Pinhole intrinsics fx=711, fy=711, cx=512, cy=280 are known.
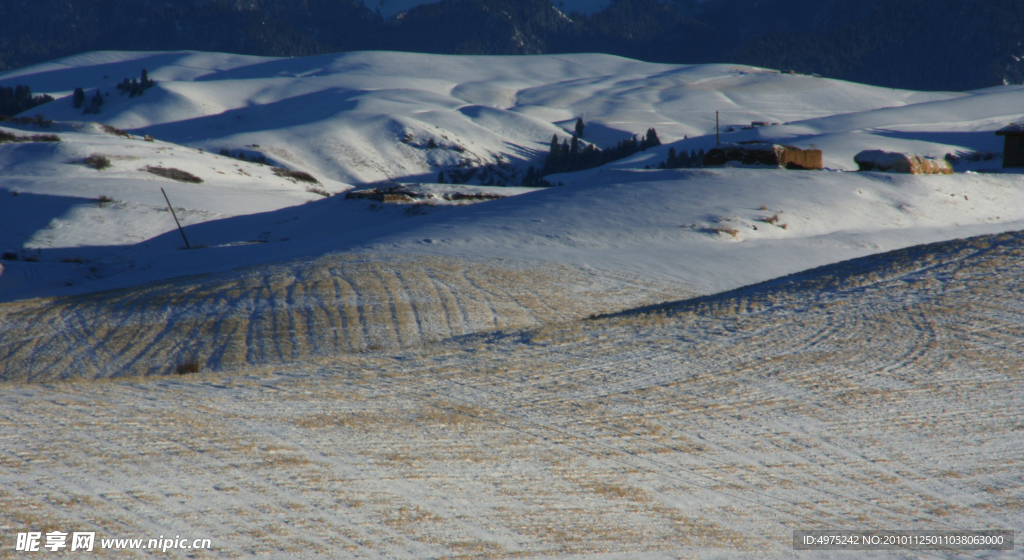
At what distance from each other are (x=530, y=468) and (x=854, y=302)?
6.52m

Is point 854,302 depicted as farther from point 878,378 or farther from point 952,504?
point 952,504

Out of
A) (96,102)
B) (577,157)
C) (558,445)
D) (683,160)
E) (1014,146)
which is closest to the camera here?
(558,445)

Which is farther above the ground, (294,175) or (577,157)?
(294,175)

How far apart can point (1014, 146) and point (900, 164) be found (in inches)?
601

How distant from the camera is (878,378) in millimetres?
7453

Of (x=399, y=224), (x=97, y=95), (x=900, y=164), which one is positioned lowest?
(x=399, y=224)

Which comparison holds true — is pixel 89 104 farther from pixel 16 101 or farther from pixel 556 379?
pixel 556 379

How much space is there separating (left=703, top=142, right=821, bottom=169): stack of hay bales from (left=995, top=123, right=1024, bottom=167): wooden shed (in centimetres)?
1429

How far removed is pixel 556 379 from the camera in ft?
25.1

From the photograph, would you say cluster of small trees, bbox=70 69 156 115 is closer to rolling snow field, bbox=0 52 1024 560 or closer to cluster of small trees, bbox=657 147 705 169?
cluster of small trees, bbox=657 147 705 169

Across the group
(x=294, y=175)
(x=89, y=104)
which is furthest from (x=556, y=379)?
(x=89, y=104)

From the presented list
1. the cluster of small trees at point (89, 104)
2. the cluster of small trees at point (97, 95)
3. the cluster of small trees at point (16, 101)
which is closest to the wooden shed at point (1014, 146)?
the cluster of small trees at point (97, 95)

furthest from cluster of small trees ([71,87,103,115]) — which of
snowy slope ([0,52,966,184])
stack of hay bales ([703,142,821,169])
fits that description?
stack of hay bales ([703,142,821,169])

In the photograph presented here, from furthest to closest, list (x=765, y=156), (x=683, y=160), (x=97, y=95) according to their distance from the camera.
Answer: (x=97, y=95) < (x=683, y=160) < (x=765, y=156)
